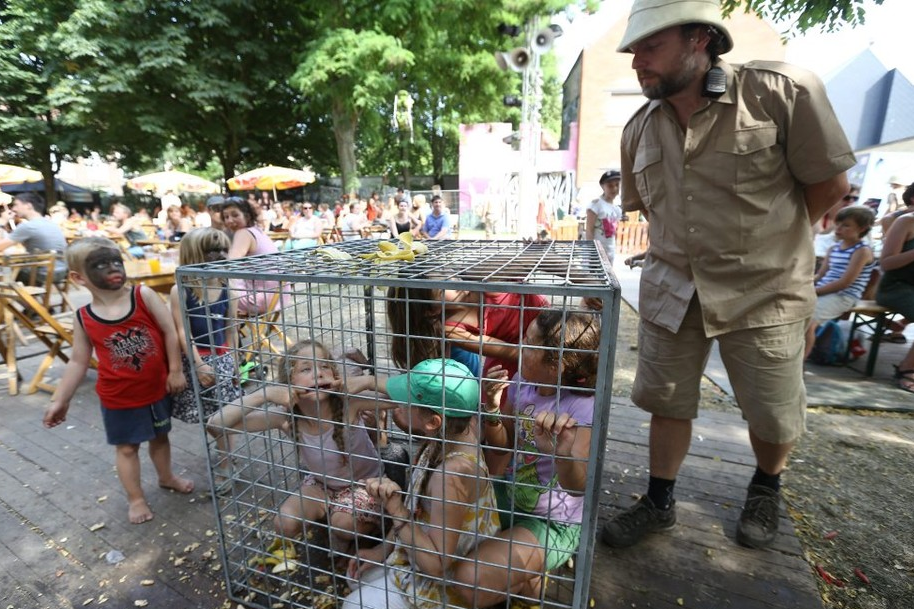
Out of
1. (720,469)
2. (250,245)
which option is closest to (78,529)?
(250,245)

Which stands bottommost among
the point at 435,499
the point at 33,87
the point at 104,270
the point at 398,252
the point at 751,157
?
the point at 435,499

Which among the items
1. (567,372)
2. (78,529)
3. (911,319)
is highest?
(567,372)

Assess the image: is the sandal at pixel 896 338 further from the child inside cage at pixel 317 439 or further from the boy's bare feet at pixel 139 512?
the boy's bare feet at pixel 139 512

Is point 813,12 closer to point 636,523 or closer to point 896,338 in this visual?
point 636,523

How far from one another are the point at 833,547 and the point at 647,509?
31.3 inches

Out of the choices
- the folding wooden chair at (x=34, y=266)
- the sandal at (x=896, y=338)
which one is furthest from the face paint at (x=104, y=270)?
the sandal at (x=896, y=338)

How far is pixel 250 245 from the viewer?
10.6ft

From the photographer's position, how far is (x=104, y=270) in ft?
6.75

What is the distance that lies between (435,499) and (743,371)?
4.24 ft

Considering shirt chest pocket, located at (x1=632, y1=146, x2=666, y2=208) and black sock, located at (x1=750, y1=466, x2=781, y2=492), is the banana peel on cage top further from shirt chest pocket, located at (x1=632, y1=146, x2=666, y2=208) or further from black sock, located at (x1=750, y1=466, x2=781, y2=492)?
black sock, located at (x1=750, y1=466, x2=781, y2=492)

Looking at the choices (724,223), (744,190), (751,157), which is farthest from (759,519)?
(751,157)

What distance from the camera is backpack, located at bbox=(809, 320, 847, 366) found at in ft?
13.7

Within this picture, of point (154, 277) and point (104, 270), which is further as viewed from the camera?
point (154, 277)

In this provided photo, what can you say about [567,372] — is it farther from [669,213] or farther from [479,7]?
[479,7]
